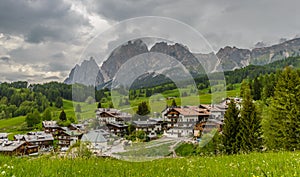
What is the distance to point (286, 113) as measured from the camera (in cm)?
3466

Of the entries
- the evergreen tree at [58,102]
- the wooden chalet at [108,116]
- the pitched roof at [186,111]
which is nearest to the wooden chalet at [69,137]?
the wooden chalet at [108,116]

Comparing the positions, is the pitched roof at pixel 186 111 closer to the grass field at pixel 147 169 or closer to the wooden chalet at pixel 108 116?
the wooden chalet at pixel 108 116

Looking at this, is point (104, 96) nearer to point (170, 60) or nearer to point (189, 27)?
point (170, 60)

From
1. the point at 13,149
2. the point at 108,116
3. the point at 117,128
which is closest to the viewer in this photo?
the point at 108,116

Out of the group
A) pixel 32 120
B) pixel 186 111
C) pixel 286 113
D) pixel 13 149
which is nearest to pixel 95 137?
pixel 186 111

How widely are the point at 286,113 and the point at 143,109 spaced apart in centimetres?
2896

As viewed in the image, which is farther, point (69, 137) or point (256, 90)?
point (256, 90)

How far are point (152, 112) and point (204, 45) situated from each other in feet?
12.0

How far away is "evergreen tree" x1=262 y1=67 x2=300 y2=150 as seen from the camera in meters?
33.6

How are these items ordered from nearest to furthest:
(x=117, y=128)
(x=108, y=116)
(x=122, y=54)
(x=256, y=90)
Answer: (x=108, y=116) → (x=122, y=54) → (x=117, y=128) → (x=256, y=90)

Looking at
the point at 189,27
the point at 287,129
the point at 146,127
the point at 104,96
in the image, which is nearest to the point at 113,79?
the point at 104,96

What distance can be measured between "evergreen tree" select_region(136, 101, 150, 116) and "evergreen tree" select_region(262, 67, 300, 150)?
27.2 meters

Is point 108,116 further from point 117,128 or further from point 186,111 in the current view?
point 186,111

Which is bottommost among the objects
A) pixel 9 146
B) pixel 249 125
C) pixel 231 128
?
pixel 9 146
